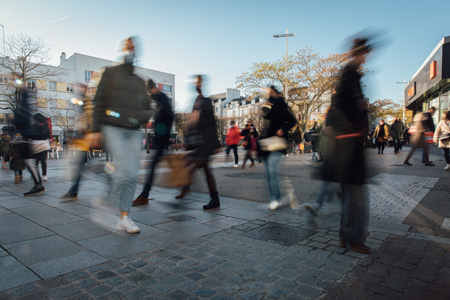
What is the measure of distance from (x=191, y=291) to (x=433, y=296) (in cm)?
159

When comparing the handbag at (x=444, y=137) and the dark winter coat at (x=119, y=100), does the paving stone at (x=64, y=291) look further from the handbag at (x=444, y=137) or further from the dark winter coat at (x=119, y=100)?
the handbag at (x=444, y=137)

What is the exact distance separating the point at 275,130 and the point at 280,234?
66.4 inches

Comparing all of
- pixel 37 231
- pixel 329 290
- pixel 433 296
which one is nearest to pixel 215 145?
pixel 37 231

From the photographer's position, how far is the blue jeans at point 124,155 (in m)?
3.24

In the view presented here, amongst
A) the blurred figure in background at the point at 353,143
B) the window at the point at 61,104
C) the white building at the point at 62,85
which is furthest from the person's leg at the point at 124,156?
the window at the point at 61,104

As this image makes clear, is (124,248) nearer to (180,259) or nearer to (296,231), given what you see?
(180,259)

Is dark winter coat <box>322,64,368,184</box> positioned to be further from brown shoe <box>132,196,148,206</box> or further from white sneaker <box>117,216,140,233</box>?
brown shoe <box>132,196,148,206</box>

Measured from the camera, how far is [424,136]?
8453mm

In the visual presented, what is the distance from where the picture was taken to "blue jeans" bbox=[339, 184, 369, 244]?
281 centimetres

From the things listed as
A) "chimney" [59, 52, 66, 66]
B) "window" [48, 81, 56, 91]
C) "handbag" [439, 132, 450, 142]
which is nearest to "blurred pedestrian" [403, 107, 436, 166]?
"handbag" [439, 132, 450, 142]

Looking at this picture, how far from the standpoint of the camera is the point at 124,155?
325 cm

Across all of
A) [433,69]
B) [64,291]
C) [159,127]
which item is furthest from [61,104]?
Result: [64,291]

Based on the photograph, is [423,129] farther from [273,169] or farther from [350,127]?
[350,127]

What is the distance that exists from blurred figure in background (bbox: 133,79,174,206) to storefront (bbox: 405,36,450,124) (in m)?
14.3
